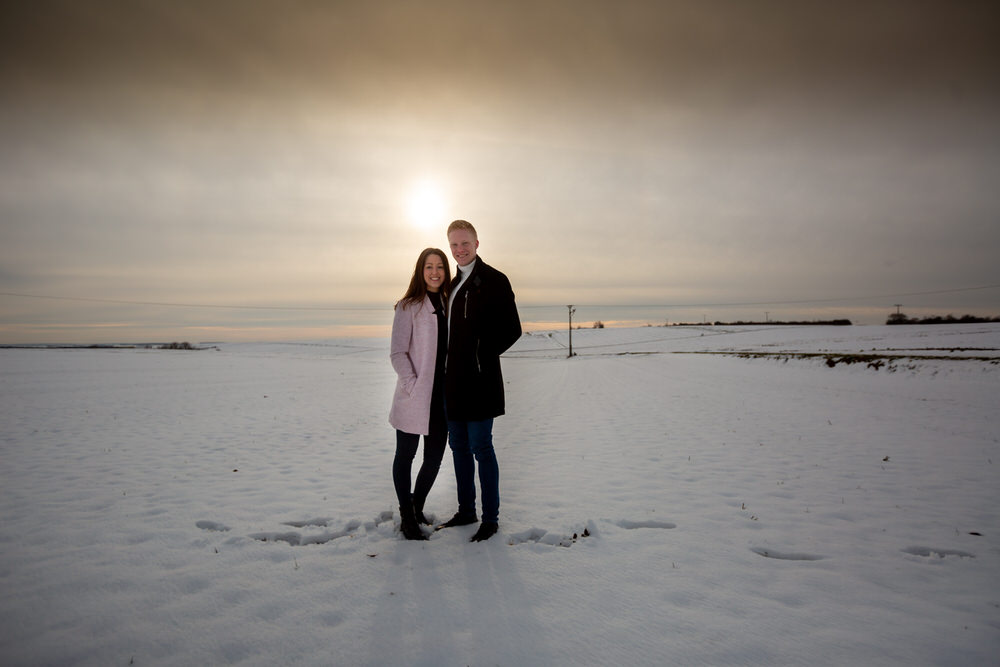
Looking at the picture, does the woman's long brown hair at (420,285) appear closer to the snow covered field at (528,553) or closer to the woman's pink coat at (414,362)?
the woman's pink coat at (414,362)

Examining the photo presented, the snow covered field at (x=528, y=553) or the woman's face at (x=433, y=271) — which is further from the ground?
the woman's face at (x=433, y=271)

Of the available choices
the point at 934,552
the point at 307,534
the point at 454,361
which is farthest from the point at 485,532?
the point at 934,552

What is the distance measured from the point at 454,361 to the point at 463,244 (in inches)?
42.2

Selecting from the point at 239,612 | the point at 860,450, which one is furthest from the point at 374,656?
the point at 860,450

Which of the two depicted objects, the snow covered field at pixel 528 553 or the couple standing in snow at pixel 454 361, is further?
the couple standing in snow at pixel 454 361

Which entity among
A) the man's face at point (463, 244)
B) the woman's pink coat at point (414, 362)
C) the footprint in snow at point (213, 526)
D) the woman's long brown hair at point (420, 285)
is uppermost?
the man's face at point (463, 244)

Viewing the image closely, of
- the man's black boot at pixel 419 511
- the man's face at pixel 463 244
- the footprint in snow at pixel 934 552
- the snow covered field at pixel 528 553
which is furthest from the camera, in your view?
the man's black boot at pixel 419 511

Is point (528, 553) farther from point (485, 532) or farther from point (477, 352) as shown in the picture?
point (477, 352)

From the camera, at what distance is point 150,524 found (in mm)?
4500

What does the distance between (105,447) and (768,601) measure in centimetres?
1037

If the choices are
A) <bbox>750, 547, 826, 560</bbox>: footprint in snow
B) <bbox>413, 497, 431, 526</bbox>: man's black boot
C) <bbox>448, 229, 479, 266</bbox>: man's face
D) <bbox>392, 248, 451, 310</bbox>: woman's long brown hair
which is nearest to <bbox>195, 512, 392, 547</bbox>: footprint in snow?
<bbox>413, 497, 431, 526</bbox>: man's black boot

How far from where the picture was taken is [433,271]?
417 cm

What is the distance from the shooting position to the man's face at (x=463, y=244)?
406 cm

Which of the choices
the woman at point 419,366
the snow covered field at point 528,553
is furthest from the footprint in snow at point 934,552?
the woman at point 419,366
